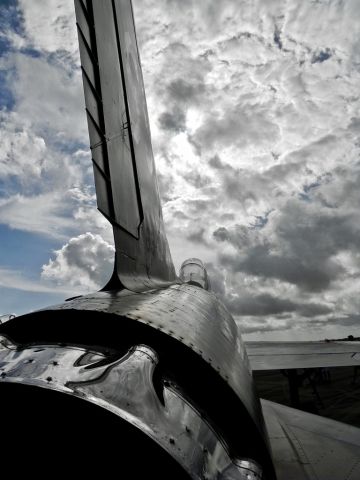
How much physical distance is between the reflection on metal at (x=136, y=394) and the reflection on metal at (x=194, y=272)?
995 cm

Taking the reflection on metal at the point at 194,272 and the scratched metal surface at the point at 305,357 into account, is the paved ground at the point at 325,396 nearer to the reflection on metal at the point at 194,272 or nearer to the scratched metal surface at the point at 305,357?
the scratched metal surface at the point at 305,357

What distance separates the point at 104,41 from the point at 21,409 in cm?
353

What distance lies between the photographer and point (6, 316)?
9602mm

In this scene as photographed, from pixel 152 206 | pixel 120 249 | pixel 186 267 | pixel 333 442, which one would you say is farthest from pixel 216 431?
pixel 186 267

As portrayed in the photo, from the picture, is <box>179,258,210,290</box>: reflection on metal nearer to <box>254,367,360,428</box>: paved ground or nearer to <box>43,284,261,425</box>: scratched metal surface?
<box>254,367,360,428</box>: paved ground

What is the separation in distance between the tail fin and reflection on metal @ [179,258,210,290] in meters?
6.70

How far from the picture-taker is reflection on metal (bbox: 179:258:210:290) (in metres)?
12.3

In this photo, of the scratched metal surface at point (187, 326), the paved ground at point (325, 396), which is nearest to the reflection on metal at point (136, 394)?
the scratched metal surface at point (187, 326)

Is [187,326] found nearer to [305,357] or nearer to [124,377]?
[124,377]

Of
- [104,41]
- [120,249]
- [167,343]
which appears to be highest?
[104,41]

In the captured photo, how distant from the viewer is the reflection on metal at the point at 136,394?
158 cm

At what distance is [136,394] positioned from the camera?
1.71m

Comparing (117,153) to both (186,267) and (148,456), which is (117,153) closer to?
(148,456)

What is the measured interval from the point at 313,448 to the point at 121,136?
4096 millimetres
